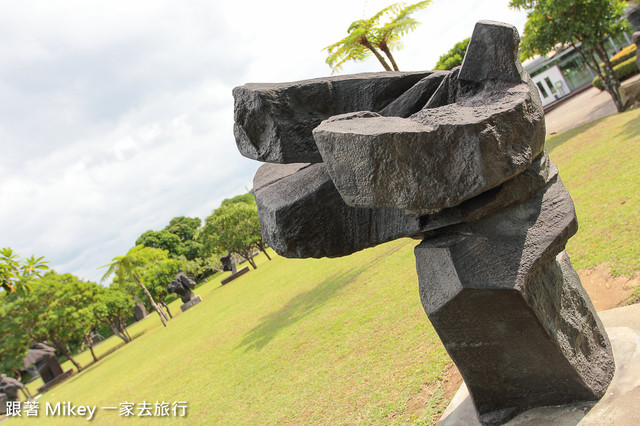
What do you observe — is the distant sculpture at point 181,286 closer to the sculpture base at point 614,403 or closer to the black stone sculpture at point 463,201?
the sculpture base at point 614,403

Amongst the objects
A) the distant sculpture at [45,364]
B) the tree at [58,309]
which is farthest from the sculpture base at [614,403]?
the distant sculpture at [45,364]

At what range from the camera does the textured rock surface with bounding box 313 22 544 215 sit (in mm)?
2113

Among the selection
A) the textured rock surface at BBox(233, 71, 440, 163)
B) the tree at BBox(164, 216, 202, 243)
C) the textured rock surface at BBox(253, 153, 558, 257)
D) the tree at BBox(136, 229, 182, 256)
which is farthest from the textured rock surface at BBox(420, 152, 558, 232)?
the tree at BBox(164, 216, 202, 243)

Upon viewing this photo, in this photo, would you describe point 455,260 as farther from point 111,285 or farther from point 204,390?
point 111,285

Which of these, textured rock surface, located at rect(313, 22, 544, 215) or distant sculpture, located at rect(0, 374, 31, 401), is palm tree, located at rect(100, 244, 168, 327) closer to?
distant sculpture, located at rect(0, 374, 31, 401)

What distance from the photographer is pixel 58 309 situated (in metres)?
20.4

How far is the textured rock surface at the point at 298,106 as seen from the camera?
8.90ft

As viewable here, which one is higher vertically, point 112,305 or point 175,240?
point 175,240

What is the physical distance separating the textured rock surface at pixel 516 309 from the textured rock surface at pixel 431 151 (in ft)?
1.57

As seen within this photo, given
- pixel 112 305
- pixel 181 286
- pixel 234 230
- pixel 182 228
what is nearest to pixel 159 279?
pixel 181 286

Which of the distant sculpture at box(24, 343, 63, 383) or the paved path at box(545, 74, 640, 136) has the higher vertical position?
the distant sculpture at box(24, 343, 63, 383)

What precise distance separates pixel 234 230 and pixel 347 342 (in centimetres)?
1858

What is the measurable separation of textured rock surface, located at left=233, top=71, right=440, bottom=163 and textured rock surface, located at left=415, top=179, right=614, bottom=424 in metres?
0.97

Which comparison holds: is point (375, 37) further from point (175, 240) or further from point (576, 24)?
point (175, 240)
